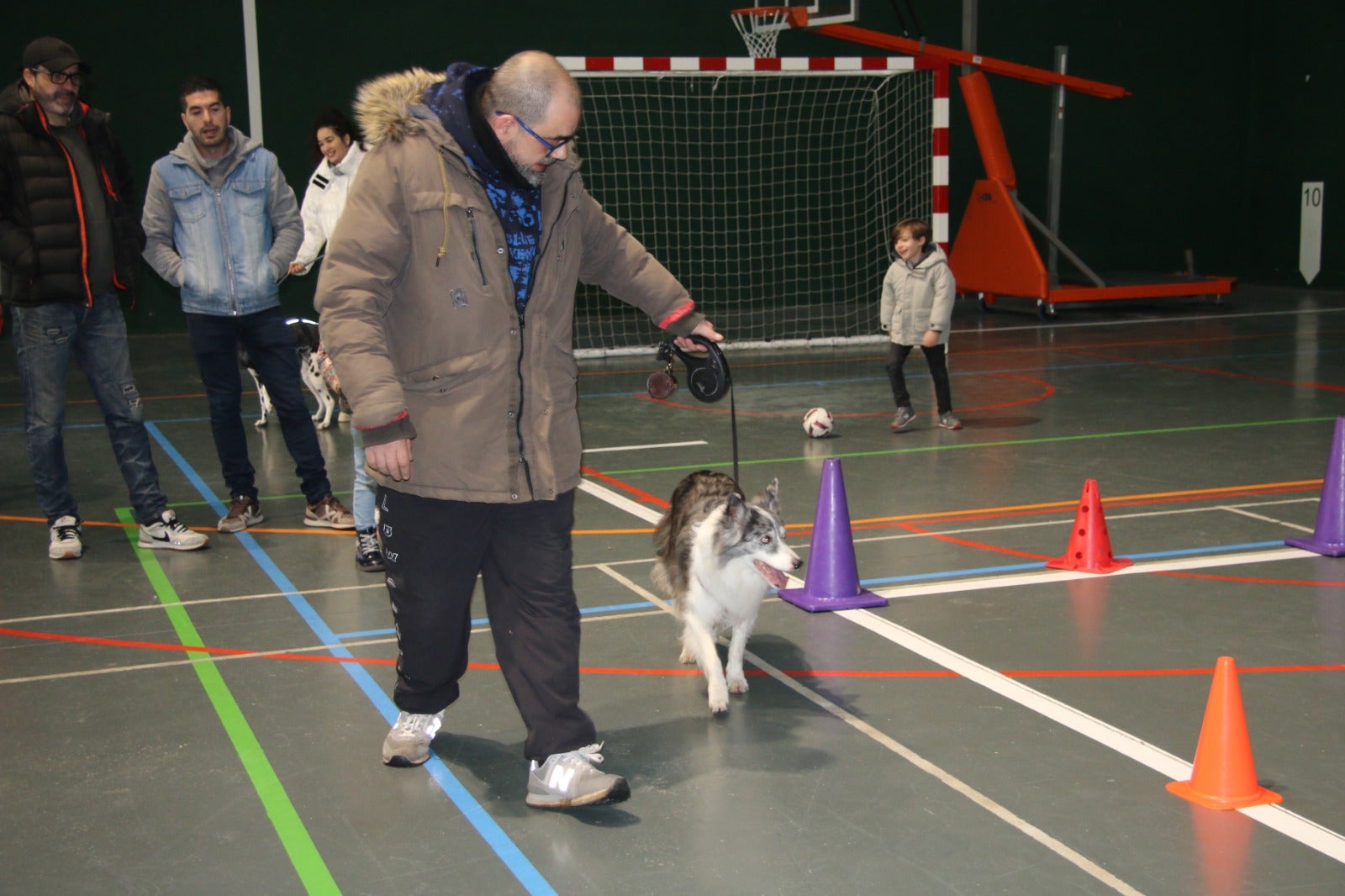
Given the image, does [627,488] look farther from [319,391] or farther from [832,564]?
[319,391]

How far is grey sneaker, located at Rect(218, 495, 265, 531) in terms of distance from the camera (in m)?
6.72

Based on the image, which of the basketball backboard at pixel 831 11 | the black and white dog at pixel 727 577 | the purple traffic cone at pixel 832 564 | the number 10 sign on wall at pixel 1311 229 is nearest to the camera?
the black and white dog at pixel 727 577

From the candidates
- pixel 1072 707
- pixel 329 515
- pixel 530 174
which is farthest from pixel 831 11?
pixel 530 174

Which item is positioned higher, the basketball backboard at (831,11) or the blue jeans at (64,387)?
the basketball backboard at (831,11)

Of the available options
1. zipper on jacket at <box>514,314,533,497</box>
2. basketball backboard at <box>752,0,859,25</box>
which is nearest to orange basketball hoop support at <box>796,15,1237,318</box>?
basketball backboard at <box>752,0,859,25</box>

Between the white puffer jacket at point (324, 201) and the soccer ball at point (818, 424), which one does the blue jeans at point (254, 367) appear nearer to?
the white puffer jacket at point (324, 201)

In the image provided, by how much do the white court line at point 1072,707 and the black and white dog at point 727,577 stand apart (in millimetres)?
317

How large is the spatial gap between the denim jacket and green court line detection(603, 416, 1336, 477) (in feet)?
8.39

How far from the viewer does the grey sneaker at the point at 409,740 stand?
385cm

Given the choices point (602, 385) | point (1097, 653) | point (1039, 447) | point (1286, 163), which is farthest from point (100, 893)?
point (1286, 163)

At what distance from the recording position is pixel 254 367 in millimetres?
6625

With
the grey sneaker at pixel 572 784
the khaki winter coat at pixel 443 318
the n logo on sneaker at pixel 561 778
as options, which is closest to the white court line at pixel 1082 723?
the grey sneaker at pixel 572 784

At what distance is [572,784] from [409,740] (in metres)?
0.60

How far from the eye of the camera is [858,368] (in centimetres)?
1251
